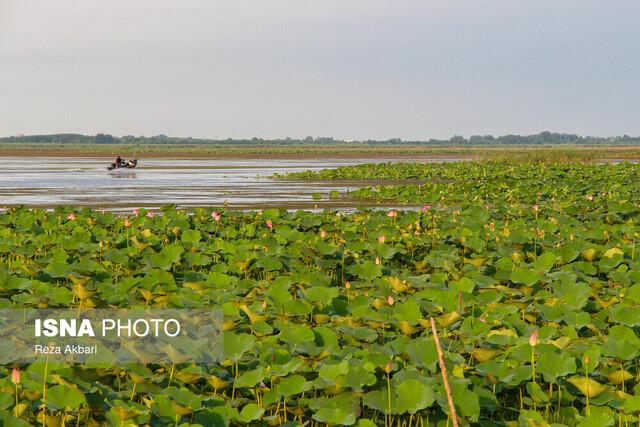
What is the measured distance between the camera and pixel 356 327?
520 centimetres

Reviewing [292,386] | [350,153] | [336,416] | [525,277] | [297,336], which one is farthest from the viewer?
[350,153]

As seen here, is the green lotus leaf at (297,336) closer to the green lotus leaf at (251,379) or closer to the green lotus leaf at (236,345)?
the green lotus leaf at (236,345)

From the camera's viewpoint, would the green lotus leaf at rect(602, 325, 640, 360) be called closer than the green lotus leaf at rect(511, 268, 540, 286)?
Yes

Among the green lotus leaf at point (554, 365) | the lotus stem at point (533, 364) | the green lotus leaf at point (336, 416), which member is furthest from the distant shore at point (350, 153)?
the green lotus leaf at point (336, 416)

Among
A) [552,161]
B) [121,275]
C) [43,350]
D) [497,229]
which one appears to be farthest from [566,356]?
[552,161]

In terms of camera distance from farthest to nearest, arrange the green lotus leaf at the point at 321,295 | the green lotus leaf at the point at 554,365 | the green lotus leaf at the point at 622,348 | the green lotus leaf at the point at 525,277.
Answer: the green lotus leaf at the point at 525,277, the green lotus leaf at the point at 321,295, the green lotus leaf at the point at 622,348, the green lotus leaf at the point at 554,365

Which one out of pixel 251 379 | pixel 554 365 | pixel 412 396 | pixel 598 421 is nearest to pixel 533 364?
pixel 554 365

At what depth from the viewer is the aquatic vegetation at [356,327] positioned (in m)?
3.83

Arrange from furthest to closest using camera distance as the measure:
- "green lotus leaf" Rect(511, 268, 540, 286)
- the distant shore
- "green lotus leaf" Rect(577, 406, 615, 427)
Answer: the distant shore < "green lotus leaf" Rect(511, 268, 540, 286) < "green lotus leaf" Rect(577, 406, 615, 427)

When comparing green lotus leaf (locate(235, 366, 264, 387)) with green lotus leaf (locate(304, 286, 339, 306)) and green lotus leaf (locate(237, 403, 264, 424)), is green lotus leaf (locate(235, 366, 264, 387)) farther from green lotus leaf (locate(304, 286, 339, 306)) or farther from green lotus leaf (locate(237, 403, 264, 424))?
green lotus leaf (locate(304, 286, 339, 306))

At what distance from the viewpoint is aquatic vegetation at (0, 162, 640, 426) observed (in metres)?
3.83

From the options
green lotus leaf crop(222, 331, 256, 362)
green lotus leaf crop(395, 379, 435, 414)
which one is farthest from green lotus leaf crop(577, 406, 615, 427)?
green lotus leaf crop(222, 331, 256, 362)

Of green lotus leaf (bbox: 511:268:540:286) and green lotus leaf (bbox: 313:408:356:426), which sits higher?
green lotus leaf (bbox: 511:268:540:286)

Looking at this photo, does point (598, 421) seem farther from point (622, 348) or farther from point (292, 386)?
point (292, 386)
